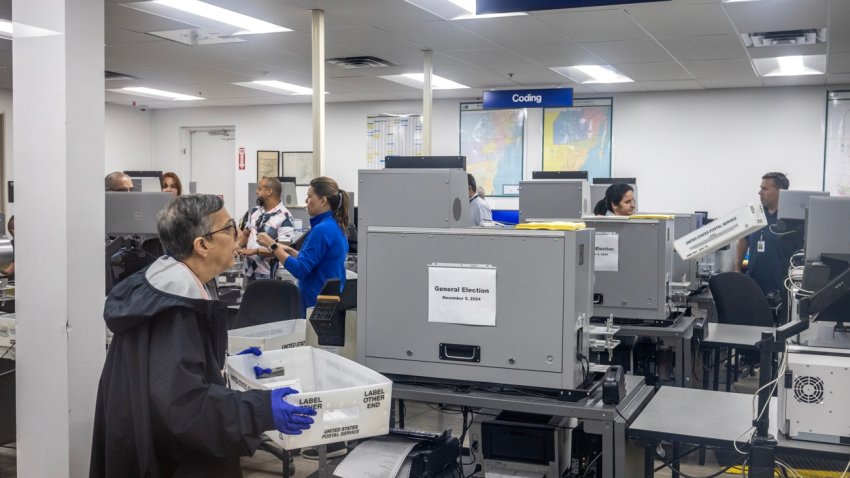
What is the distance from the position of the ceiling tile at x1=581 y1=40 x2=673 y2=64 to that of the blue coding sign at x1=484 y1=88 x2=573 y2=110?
0.82 metres

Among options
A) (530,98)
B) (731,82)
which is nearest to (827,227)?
(530,98)

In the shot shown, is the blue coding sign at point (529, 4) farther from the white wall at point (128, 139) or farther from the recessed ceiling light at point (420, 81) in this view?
the white wall at point (128, 139)

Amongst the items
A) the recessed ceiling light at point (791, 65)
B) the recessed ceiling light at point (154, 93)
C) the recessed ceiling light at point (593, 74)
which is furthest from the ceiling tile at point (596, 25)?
the recessed ceiling light at point (154, 93)

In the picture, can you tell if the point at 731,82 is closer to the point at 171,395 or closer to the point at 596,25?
the point at 596,25

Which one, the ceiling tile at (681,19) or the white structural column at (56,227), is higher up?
the ceiling tile at (681,19)

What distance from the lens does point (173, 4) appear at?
5.67 metres

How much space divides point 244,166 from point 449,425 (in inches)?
313

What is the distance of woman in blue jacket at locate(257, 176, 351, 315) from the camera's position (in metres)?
4.01

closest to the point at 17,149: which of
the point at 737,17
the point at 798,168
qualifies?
the point at 737,17

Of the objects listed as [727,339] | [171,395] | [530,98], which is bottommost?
[727,339]

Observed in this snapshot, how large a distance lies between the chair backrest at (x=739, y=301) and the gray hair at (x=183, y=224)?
382cm

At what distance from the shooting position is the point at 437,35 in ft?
21.3

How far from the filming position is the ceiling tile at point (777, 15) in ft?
17.8

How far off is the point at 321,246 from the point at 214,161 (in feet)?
29.1
